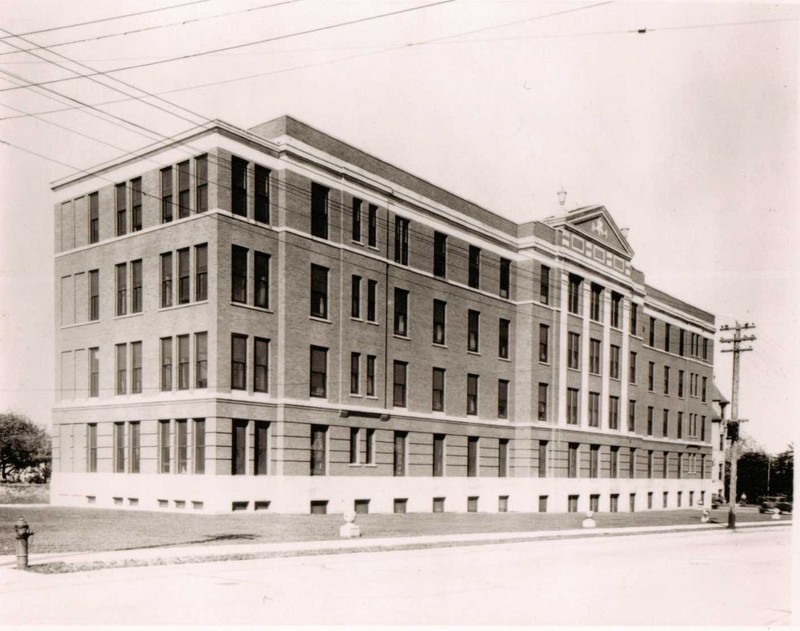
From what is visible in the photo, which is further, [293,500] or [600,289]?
[600,289]

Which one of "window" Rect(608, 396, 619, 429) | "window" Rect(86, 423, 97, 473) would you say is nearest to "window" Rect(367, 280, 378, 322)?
"window" Rect(86, 423, 97, 473)

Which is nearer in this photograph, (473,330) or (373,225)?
(373,225)

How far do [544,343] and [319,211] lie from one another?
18801 millimetres

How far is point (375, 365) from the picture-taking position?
36406 mm

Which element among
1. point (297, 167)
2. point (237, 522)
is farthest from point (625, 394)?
point (237, 522)

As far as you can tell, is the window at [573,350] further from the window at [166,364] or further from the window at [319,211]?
the window at [166,364]

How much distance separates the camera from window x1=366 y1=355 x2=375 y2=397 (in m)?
36.1

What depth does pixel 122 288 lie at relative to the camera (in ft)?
110

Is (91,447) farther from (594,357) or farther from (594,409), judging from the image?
(594,357)

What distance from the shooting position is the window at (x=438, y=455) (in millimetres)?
40128

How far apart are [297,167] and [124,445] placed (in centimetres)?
1284

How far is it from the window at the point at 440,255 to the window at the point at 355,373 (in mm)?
7344

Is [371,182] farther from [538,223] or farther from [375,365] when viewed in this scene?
[538,223]

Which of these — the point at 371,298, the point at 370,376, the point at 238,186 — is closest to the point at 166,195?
the point at 238,186
